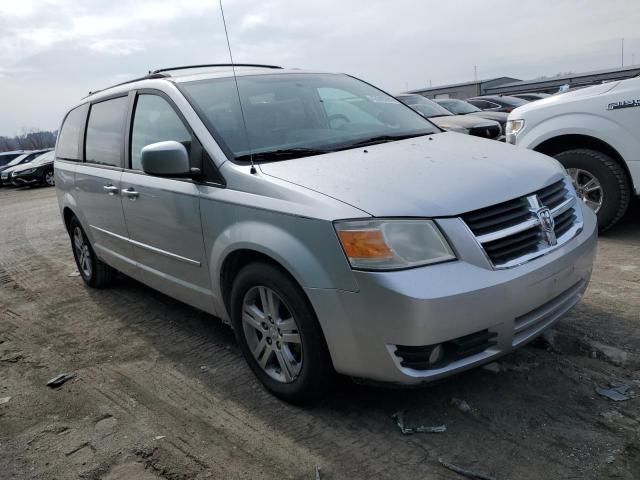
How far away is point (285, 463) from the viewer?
8.32 ft

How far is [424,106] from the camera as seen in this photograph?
10.8 metres

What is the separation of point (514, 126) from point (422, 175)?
3.69 meters

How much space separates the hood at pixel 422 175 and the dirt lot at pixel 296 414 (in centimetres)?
103

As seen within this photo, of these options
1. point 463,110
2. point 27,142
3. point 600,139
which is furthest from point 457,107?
point 27,142

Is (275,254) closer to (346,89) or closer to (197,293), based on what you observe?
(197,293)

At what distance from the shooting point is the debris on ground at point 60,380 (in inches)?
141

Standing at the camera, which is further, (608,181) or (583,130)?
(583,130)

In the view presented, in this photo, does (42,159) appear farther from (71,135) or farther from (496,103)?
(71,135)

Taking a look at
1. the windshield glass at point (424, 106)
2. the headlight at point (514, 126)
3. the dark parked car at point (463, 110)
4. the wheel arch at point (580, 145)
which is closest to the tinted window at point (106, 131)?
the headlight at point (514, 126)

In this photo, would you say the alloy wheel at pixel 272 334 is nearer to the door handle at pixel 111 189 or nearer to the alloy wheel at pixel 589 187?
the door handle at pixel 111 189

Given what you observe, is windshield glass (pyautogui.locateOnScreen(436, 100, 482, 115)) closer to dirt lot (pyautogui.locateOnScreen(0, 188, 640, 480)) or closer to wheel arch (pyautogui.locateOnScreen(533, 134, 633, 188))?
wheel arch (pyautogui.locateOnScreen(533, 134, 633, 188))

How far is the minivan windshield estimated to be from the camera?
3.26m

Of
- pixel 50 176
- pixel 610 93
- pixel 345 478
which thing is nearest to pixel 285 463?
pixel 345 478

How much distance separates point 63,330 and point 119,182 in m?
1.37
